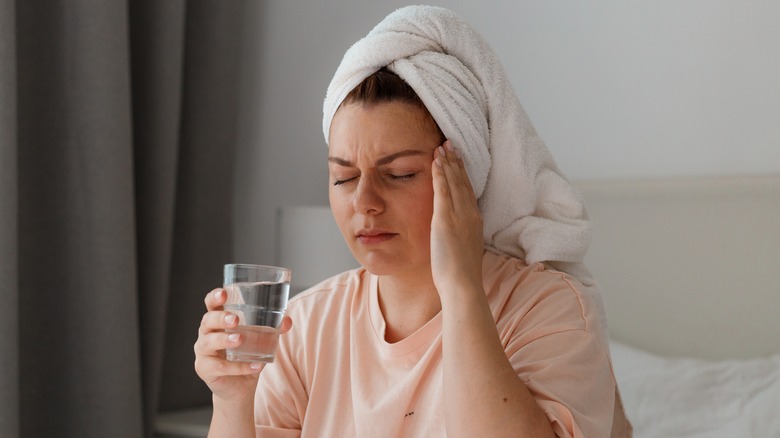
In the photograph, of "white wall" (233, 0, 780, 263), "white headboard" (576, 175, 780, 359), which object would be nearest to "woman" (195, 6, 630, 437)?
"white headboard" (576, 175, 780, 359)

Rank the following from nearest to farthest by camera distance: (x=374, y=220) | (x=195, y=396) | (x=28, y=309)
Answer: (x=374, y=220)
(x=28, y=309)
(x=195, y=396)

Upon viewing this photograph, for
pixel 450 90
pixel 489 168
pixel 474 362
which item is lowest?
pixel 474 362

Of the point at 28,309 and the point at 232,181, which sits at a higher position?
the point at 232,181

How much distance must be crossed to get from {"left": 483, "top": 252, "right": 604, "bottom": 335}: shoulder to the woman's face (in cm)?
15

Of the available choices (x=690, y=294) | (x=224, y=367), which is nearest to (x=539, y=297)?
(x=224, y=367)

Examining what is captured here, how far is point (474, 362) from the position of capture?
1284 millimetres

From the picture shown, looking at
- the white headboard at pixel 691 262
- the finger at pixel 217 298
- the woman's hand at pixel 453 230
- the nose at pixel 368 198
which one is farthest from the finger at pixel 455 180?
the white headboard at pixel 691 262

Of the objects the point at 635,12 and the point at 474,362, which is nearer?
the point at 474,362

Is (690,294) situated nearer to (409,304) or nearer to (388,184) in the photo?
(409,304)

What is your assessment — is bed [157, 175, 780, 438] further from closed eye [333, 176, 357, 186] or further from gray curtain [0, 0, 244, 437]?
gray curtain [0, 0, 244, 437]

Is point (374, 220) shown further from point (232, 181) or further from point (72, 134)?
point (232, 181)

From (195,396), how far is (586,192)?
145 centimetres

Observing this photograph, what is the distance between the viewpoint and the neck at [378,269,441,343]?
160 cm

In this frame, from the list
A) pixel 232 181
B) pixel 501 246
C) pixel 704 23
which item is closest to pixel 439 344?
pixel 501 246
